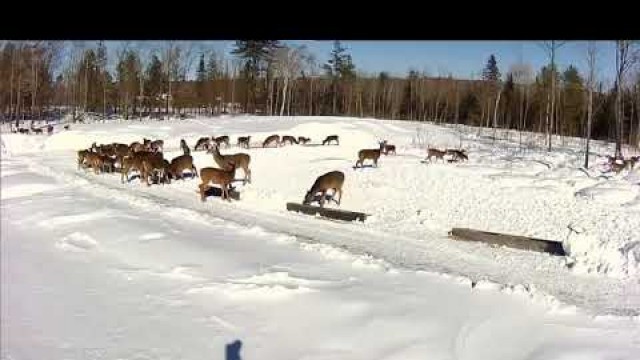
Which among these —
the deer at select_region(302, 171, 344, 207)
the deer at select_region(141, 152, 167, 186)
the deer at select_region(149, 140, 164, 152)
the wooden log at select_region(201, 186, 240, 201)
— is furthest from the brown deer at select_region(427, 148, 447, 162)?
the deer at select_region(149, 140, 164, 152)

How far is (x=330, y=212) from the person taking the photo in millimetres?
14969

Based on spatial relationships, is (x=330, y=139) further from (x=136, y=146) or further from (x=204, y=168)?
(x=204, y=168)

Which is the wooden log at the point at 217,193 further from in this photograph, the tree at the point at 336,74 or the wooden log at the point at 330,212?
the tree at the point at 336,74

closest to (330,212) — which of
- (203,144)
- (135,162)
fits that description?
(135,162)

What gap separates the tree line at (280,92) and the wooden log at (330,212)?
364 cm

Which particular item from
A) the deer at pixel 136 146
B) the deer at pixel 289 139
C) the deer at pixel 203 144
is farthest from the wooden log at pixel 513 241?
the deer at pixel 289 139

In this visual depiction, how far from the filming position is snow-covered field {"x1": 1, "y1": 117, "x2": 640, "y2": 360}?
21.5 ft

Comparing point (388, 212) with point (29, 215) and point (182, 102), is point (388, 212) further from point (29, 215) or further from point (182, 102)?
point (182, 102)

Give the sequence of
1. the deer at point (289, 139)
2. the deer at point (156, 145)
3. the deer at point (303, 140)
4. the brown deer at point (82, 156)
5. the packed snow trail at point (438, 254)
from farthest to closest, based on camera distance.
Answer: the deer at point (303, 140)
the deer at point (289, 139)
the deer at point (156, 145)
the brown deer at point (82, 156)
the packed snow trail at point (438, 254)

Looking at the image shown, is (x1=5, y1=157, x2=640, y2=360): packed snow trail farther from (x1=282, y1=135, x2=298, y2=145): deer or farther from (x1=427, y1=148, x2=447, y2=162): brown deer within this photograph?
(x1=282, y1=135, x2=298, y2=145): deer

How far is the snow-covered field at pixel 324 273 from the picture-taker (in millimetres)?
6562

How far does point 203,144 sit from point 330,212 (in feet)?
49.9

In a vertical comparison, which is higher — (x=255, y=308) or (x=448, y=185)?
(x=448, y=185)

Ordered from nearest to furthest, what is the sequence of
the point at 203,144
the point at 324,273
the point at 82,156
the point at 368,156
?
the point at 324,273 → the point at 368,156 → the point at 82,156 → the point at 203,144
